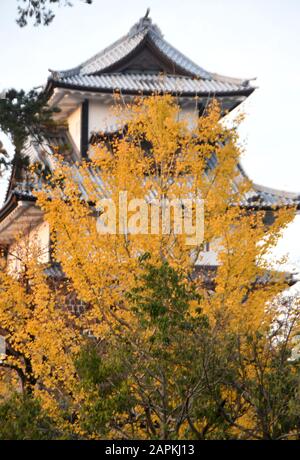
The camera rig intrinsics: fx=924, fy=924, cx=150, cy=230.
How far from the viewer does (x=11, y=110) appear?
50.9ft

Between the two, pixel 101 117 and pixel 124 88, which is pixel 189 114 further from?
pixel 101 117

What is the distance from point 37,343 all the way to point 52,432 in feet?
15.8

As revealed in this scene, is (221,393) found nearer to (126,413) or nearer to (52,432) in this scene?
(126,413)

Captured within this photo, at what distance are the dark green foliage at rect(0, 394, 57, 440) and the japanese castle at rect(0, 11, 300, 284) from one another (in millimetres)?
15521

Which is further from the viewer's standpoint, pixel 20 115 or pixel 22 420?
pixel 20 115

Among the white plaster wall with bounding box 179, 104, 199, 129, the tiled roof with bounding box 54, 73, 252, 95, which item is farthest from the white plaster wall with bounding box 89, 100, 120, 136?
the white plaster wall with bounding box 179, 104, 199, 129

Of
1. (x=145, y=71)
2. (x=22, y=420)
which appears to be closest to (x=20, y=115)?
(x=22, y=420)

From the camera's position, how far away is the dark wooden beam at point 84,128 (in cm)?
2820

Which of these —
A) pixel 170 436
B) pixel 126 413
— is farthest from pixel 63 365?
pixel 170 436

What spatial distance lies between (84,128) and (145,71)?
301 cm

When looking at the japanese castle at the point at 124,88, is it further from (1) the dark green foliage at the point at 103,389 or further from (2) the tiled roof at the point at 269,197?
(1) the dark green foliage at the point at 103,389

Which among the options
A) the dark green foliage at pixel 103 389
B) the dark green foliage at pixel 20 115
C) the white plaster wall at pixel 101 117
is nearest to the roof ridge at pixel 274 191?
the white plaster wall at pixel 101 117

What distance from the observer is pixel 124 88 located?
28.3 meters

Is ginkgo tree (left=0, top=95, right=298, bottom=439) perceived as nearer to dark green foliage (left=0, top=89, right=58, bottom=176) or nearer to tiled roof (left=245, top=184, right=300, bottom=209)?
Result: dark green foliage (left=0, top=89, right=58, bottom=176)
